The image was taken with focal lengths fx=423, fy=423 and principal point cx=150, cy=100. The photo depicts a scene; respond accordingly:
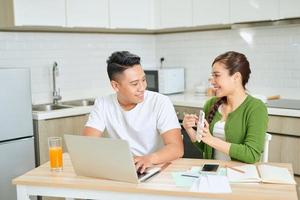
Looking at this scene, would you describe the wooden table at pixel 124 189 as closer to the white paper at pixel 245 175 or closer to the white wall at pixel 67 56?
the white paper at pixel 245 175

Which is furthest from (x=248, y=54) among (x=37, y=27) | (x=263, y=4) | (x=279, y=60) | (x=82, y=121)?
(x=37, y=27)

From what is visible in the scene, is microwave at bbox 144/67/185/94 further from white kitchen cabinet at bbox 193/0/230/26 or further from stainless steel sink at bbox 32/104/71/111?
stainless steel sink at bbox 32/104/71/111

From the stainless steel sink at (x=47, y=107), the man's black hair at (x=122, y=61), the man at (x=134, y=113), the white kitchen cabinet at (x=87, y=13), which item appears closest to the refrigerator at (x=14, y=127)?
the stainless steel sink at (x=47, y=107)

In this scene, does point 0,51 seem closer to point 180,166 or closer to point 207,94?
point 207,94

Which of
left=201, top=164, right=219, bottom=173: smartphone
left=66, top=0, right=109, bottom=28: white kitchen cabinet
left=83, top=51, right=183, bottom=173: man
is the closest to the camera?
left=201, top=164, right=219, bottom=173: smartphone

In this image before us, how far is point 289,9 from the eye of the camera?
3348mm

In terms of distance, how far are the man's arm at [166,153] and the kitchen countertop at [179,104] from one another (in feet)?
4.10

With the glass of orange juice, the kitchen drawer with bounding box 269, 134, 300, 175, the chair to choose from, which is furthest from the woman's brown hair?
the kitchen drawer with bounding box 269, 134, 300, 175

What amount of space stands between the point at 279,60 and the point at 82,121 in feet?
6.03

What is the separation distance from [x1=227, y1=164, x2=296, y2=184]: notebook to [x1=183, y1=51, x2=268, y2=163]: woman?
6.9 inches

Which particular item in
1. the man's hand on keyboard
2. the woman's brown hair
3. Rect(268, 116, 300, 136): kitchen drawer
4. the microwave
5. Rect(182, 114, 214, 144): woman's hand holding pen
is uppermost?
the woman's brown hair

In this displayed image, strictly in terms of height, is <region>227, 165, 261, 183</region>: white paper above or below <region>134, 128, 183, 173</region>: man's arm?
below

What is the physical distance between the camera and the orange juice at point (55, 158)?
1919 millimetres

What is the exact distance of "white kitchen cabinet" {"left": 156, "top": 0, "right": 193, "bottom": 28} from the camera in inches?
159
